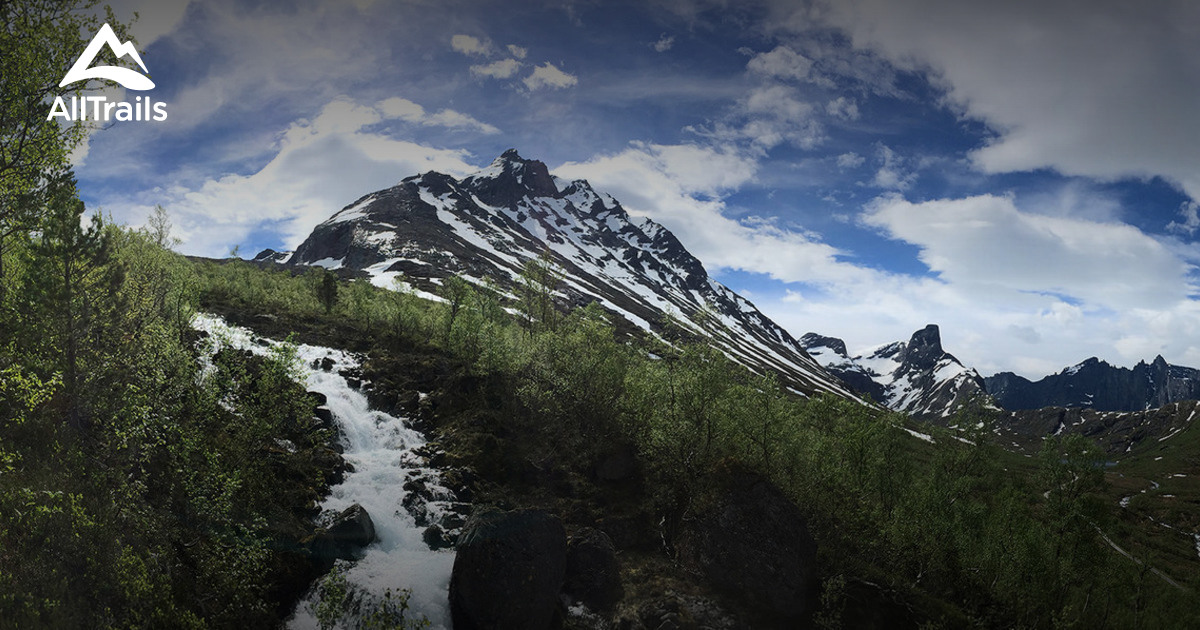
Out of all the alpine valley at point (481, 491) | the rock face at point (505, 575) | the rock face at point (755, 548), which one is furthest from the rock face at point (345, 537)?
the rock face at point (755, 548)

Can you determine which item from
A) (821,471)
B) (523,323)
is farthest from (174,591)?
(523,323)

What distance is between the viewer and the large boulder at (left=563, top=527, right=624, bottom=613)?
34.7 m

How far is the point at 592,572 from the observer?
35781mm

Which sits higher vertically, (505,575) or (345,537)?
(345,537)

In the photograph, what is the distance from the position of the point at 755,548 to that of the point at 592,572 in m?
12.1

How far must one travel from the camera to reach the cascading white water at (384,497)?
31484mm

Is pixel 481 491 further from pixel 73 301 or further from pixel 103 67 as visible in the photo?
pixel 103 67

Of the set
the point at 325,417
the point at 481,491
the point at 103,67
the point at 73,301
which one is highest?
the point at 103,67

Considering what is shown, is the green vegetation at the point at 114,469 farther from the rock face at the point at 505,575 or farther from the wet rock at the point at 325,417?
the rock face at the point at 505,575

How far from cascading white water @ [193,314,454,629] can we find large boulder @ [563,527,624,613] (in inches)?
341

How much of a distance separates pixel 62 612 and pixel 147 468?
666 inches

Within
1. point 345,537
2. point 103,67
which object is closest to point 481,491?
point 345,537

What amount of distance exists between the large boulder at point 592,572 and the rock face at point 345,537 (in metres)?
14.5

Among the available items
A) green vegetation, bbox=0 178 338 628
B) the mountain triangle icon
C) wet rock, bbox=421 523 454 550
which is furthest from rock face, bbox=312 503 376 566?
the mountain triangle icon
